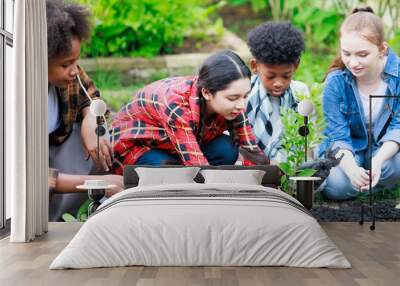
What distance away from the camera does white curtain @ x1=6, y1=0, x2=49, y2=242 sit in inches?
235

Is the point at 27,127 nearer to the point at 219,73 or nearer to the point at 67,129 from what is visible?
the point at 67,129

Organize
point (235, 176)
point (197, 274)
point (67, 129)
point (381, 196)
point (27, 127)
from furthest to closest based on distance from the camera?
1. point (381, 196)
2. point (67, 129)
3. point (235, 176)
4. point (27, 127)
5. point (197, 274)

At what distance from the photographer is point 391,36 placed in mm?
7539

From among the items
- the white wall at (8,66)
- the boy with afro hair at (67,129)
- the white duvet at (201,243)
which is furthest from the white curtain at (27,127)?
the white duvet at (201,243)

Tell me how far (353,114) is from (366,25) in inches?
40.4

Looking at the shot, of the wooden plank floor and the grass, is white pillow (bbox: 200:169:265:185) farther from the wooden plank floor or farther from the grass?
the wooden plank floor

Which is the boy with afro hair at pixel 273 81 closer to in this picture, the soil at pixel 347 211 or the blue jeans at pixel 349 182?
the blue jeans at pixel 349 182

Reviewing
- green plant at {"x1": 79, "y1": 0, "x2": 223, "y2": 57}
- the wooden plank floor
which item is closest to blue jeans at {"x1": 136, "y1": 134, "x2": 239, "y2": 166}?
green plant at {"x1": 79, "y1": 0, "x2": 223, "y2": 57}

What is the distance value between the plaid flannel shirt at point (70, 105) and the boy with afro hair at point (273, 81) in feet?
6.04

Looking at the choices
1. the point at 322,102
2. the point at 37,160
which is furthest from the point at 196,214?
the point at 322,102

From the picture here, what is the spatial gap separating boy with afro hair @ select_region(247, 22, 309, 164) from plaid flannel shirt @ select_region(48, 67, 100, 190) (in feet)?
6.04

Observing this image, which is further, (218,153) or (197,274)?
(218,153)

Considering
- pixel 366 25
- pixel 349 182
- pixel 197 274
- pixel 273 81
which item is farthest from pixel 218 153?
pixel 197 274

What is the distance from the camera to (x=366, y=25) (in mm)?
7555
